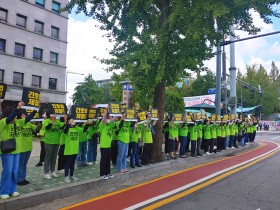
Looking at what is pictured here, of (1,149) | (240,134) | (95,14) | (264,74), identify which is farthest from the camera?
(264,74)

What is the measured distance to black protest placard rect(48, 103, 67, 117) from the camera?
783cm

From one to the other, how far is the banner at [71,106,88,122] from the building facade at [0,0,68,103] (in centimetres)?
2212

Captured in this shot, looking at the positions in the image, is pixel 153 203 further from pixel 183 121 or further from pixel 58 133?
pixel 183 121

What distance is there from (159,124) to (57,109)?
14.2 feet

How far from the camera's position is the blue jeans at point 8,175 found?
5.77 m

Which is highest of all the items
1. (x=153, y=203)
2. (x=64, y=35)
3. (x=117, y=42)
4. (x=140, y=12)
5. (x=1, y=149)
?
(x=64, y=35)

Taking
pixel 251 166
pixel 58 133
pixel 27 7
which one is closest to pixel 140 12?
pixel 58 133

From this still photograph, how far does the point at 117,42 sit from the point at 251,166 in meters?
6.66

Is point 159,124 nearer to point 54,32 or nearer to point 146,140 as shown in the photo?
point 146,140

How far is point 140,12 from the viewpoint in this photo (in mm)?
10422

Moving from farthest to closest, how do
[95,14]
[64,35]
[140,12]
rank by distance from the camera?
[64,35], [95,14], [140,12]

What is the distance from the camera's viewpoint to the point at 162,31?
9.69 m

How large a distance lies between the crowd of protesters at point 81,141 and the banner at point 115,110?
0.15 metres

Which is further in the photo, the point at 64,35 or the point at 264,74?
the point at 264,74
